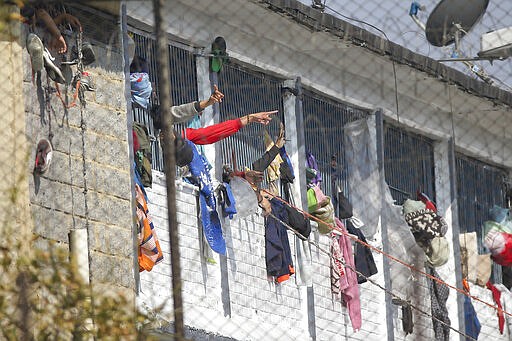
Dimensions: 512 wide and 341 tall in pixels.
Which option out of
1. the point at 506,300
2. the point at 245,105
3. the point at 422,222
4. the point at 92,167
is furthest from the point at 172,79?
the point at 506,300

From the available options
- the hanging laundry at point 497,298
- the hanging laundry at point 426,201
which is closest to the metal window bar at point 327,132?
the hanging laundry at point 426,201

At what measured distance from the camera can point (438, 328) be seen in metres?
14.3

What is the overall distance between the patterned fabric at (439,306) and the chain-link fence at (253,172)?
23 mm

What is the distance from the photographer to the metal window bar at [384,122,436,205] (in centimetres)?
1449

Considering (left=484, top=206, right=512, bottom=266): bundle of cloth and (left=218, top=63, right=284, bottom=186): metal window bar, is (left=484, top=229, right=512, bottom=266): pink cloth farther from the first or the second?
(left=218, top=63, right=284, bottom=186): metal window bar

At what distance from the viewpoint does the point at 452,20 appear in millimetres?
12578

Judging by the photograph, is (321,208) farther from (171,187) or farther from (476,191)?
(171,187)

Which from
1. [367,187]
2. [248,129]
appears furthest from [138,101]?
[367,187]

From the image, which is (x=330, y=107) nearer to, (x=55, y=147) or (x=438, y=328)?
(x=438, y=328)

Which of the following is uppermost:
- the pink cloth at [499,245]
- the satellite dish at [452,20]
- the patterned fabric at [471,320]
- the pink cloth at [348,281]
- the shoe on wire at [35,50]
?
the pink cloth at [499,245]

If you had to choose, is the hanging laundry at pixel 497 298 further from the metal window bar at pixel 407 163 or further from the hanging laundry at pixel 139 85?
the hanging laundry at pixel 139 85

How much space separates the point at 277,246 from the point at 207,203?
97cm

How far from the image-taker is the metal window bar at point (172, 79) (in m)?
11.0

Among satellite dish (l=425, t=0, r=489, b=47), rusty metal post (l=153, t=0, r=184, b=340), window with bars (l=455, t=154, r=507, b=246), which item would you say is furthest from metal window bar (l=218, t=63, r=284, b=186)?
rusty metal post (l=153, t=0, r=184, b=340)
